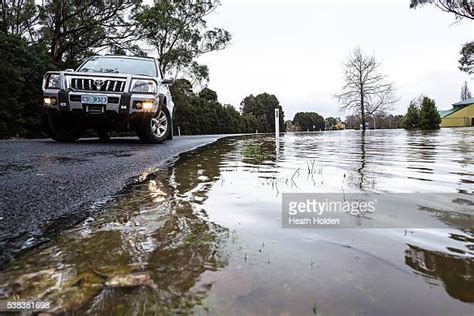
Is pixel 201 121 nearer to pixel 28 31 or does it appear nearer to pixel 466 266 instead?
pixel 28 31

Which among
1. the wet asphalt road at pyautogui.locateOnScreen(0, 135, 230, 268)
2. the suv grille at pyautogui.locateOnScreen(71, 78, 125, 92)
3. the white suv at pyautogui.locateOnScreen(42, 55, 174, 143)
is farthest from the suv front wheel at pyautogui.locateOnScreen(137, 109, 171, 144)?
the wet asphalt road at pyautogui.locateOnScreen(0, 135, 230, 268)

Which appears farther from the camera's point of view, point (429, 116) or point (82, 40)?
point (429, 116)

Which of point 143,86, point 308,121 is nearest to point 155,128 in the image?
point 143,86

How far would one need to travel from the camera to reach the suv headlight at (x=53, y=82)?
19.4 feet

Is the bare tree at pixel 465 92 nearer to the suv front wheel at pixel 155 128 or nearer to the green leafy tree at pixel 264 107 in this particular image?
the green leafy tree at pixel 264 107

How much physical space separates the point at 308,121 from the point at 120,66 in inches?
3335

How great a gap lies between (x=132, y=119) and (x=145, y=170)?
3.04 m

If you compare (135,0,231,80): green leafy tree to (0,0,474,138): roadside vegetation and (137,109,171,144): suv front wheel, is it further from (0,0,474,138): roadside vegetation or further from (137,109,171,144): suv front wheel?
(137,109,171,144): suv front wheel

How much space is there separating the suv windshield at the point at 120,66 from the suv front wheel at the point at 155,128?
2.74 feet

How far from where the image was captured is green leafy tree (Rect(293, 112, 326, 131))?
87.9m

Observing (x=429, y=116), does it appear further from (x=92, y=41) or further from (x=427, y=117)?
(x=92, y=41)

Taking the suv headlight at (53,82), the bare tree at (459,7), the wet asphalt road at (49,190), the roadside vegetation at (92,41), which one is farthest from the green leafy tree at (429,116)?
the wet asphalt road at (49,190)

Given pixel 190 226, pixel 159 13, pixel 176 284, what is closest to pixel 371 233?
pixel 190 226
